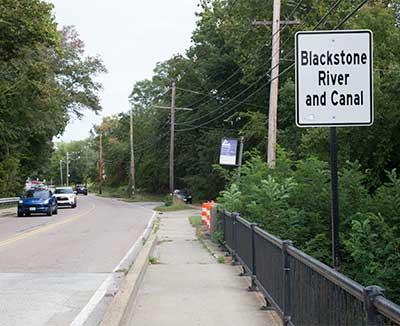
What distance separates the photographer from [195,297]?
894cm

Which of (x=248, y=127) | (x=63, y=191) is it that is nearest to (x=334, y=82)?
(x=248, y=127)

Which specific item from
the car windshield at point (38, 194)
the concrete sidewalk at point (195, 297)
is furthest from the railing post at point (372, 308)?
the car windshield at point (38, 194)

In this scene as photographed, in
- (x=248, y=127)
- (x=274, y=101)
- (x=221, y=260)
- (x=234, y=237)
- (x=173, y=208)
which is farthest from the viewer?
(x=173, y=208)

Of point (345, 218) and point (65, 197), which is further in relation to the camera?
point (65, 197)

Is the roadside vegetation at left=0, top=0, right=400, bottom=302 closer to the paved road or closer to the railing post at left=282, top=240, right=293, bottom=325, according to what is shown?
the railing post at left=282, top=240, right=293, bottom=325

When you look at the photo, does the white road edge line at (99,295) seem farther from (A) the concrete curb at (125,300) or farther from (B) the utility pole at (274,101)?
(B) the utility pole at (274,101)

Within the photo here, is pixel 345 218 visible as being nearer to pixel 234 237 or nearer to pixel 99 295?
pixel 234 237

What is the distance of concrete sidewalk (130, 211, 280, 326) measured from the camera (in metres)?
7.42

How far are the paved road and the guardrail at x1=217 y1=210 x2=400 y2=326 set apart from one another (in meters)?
2.71

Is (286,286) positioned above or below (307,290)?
below

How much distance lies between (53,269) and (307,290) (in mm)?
7975

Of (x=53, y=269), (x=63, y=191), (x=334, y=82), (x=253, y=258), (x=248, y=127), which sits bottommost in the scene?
(x=53, y=269)

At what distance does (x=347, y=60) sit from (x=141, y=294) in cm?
530

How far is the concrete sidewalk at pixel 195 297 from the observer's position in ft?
24.3
